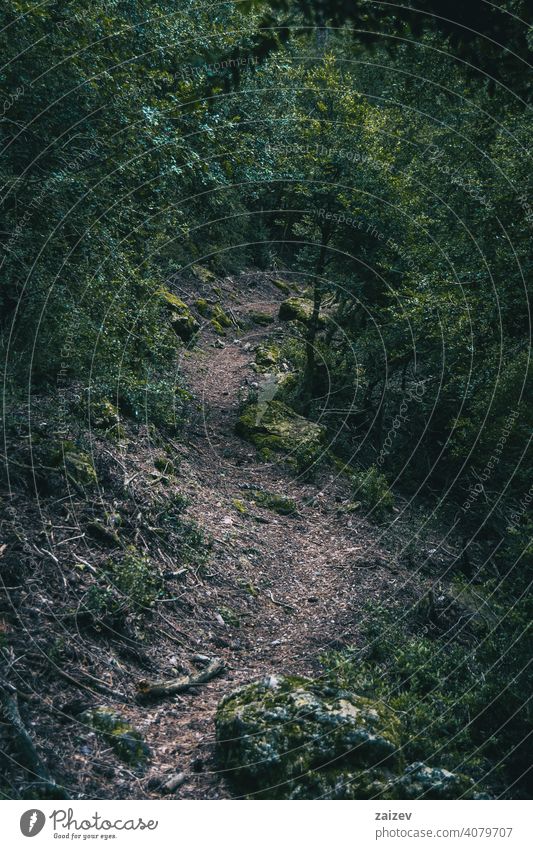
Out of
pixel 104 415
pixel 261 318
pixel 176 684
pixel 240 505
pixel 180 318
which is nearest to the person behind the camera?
pixel 176 684

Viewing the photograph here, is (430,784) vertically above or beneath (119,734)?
above

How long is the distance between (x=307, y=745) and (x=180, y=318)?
16167 millimetres

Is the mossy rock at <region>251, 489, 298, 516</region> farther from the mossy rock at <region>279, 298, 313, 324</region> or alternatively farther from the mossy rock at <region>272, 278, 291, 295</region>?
the mossy rock at <region>272, 278, 291, 295</region>

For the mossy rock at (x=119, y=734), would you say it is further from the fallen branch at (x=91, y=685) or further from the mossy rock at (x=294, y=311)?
the mossy rock at (x=294, y=311)

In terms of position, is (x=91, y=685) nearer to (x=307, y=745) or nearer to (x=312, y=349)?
(x=307, y=745)

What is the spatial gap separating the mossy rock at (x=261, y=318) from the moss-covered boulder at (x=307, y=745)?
64.4ft

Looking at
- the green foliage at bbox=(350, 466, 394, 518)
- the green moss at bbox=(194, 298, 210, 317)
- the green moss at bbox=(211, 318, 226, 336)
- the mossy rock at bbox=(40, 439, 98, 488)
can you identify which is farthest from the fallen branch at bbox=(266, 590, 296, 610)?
the green moss at bbox=(194, 298, 210, 317)

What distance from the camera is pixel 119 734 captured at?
5.80 m

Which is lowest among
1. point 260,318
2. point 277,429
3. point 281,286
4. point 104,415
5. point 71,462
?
point 71,462

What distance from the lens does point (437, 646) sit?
923 cm

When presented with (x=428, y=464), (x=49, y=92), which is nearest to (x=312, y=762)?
(x=49, y=92)

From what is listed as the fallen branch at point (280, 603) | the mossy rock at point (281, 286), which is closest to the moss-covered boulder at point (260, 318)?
the mossy rock at point (281, 286)

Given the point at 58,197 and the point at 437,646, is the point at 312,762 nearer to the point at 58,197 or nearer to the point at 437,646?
the point at 437,646

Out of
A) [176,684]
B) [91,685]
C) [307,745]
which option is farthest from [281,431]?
[307,745]
